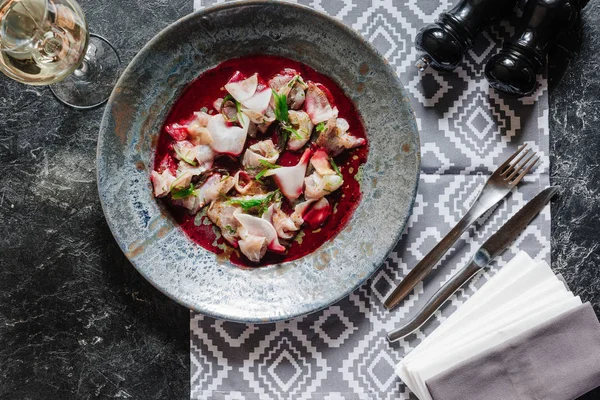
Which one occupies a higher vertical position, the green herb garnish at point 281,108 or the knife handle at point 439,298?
the green herb garnish at point 281,108

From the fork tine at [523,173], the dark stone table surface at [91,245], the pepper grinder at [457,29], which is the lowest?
the dark stone table surface at [91,245]

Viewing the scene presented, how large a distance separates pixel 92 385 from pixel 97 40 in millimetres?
752

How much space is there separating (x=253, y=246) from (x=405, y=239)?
324 millimetres

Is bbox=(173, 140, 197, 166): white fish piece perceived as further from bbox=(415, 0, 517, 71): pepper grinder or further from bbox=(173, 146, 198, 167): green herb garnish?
bbox=(415, 0, 517, 71): pepper grinder

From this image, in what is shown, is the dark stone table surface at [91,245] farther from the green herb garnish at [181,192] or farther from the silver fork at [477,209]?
the green herb garnish at [181,192]

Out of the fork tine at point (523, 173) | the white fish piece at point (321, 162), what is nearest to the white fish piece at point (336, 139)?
the white fish piece at point (321, 162)

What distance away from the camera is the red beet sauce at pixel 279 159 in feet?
4.18

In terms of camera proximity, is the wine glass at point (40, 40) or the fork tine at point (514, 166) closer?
the wine glass at point (40, 40)

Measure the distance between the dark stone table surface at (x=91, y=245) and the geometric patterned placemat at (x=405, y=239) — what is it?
0.19 ft

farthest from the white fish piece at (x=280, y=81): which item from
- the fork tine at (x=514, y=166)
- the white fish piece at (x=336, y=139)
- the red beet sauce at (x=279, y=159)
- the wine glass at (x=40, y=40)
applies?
the fork tine at (x=514, y=166)

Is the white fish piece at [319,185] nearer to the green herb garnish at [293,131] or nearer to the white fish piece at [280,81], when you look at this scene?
the green herb garnish at [293,131]

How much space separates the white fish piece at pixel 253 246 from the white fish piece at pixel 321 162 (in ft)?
0.59

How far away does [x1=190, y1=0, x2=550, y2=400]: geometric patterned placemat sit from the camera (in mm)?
1301

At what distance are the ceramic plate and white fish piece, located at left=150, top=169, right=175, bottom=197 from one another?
20mm
